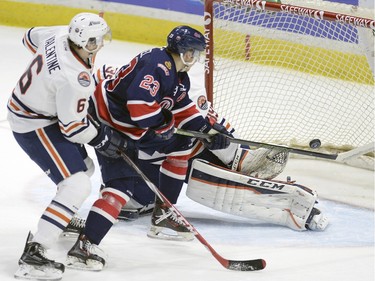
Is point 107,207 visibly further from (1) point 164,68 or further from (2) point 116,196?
(1) point 164,68

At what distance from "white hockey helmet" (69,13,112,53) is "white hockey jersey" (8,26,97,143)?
0.18ft

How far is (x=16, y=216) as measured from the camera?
4.01 metres

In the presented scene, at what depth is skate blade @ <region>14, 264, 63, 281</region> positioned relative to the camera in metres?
3.25

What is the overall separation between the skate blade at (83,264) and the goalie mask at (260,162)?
1078 mm

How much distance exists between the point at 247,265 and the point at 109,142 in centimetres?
72

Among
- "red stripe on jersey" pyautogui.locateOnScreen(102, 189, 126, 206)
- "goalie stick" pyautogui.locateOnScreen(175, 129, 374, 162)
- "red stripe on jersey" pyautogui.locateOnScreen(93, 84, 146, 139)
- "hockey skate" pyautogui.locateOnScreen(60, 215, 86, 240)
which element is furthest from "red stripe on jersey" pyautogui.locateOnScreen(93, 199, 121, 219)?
"goalie stick" pyautogui.locateOnScreen(175, 129, 374, 162)

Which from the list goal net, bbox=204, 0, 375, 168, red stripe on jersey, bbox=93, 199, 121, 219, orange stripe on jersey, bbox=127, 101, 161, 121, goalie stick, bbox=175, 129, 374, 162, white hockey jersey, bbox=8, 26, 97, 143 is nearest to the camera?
Answer: white hockey jersey, bbox=8, 26, 97, 143

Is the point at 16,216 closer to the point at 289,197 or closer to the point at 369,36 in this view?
the point at 289,197

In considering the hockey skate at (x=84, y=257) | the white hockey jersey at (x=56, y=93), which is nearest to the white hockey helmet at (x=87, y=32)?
the white hockey jersey at (x=56, y=93)

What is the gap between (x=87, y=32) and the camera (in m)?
3.27

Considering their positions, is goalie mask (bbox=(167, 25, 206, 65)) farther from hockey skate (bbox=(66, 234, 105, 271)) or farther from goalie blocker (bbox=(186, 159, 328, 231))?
hockey skate (bbox=(66, 234, 105, 271))

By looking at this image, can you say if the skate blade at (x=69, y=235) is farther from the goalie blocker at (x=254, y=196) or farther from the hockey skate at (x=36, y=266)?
the goalie blocker at (x=254, y=196)

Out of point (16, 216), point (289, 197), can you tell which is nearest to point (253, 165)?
point (289, 197)

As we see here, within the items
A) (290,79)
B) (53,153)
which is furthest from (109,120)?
(290,79)
